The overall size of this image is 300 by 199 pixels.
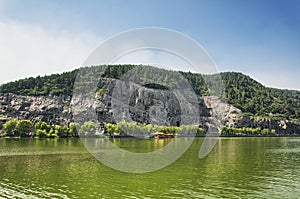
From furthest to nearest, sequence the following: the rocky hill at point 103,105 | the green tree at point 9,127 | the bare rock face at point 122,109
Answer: the rocky hill at point 103,105, the bare rock face at point 122,109, the green tree at point 9,127

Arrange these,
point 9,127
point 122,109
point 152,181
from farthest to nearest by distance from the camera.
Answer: point 122,109
point 9,127
point 152,181

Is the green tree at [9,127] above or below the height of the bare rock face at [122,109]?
below

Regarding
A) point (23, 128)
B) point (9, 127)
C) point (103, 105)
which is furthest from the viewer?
point (103, 105)

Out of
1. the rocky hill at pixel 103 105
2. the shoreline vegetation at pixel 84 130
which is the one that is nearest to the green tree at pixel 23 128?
the shoreline vegetation at pixel 84 130

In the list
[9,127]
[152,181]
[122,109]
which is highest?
[122,109]

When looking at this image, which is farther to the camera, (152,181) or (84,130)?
(84,130)

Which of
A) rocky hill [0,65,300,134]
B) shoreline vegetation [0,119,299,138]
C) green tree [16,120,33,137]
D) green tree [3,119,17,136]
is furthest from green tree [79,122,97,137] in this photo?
green tree [3,119,17,136]

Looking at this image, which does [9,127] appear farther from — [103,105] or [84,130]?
[103,105]

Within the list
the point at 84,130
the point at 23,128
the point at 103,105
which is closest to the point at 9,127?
the point at 23,128

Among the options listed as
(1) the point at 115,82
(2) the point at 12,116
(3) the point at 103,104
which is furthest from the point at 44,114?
(1) the point at 115,82

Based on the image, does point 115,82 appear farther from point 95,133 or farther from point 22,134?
point 22,134

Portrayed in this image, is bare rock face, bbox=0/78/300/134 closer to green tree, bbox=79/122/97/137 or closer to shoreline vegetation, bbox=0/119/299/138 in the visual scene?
shoreline vegetation, bbox=0/119/299/138

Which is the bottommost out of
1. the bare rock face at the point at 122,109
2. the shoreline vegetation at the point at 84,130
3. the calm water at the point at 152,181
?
the calm water at the point at 152,181

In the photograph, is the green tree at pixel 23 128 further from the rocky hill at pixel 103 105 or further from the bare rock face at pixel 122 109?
the rocky hill at pixel 103 105
